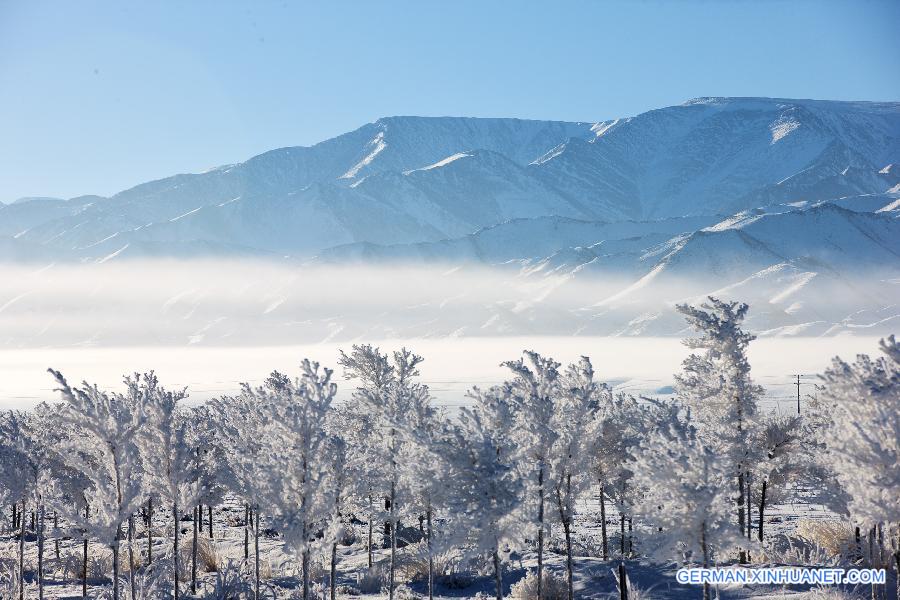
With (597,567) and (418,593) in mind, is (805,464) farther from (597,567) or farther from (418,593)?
(418,593)

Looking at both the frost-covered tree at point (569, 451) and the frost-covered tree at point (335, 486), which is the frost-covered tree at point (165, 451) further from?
the frost-covered tree at point (569, 451)

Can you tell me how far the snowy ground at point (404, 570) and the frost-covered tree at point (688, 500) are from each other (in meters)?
0.94

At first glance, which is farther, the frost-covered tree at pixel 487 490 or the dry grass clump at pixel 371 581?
the dry grass clump at pixel 371 581

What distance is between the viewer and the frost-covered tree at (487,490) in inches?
797

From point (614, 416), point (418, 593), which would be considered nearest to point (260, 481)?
point (418, 593)

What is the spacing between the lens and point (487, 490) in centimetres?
2038

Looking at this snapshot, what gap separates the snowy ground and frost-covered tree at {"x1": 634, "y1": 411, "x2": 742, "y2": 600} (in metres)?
0.94

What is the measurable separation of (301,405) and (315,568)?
13.9 metres

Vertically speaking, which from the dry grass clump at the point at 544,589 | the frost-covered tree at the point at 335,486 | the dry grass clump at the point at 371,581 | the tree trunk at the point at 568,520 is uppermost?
the frost-covered tree at the point at 335,486

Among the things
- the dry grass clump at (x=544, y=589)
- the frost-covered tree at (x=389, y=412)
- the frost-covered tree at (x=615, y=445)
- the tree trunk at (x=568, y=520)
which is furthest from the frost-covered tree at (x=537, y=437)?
the frost-covered tree at (x=615, y=445)

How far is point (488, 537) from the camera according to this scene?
66.6 feet

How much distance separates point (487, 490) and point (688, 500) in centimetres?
512

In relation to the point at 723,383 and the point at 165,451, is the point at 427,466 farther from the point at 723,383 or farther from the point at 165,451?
the point at 723,383

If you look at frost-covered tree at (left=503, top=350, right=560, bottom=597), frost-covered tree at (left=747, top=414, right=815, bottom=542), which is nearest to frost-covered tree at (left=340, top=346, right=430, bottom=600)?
frost-covered tree at (left=503, top=350, right=560, bottom=597)
